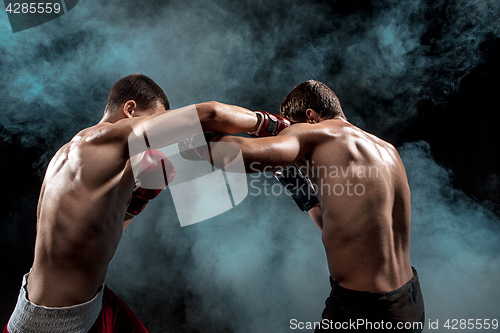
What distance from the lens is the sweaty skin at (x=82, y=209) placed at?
0.97 m

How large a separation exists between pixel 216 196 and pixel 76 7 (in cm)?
246

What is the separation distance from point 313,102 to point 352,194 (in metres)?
0.57

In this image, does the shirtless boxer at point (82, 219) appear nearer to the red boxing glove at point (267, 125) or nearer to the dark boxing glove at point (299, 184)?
the red boxing glove at point (267, 125)

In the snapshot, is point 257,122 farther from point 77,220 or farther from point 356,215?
point 77,220

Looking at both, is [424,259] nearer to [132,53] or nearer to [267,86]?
[267,86]

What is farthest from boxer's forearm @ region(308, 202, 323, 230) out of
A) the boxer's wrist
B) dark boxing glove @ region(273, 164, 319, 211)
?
the boxer's wrist

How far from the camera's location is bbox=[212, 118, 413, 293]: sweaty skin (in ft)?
3.13

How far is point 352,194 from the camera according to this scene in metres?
0.99

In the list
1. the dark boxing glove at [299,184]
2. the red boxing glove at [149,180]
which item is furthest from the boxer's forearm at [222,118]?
the red boxing glove at [149,180]

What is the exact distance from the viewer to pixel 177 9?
2.83m

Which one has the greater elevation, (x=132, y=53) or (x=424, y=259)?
(x=132, y=53)

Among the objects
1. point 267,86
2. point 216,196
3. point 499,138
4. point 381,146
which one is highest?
point 381,146

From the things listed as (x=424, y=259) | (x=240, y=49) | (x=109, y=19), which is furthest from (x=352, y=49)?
(x=109, y=19)

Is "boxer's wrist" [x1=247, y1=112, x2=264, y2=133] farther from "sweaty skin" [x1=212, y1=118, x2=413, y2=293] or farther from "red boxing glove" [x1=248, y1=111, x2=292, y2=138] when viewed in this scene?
"sweaty skin" [x1=212, y1=118, x2=413, y2=293]
